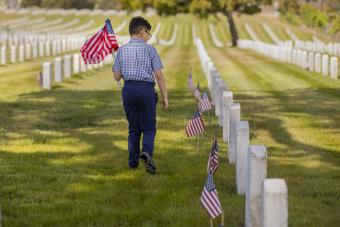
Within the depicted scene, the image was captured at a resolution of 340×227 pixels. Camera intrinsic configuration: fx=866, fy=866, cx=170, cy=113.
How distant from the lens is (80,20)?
121 m

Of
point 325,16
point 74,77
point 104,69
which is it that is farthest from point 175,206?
point 325,16

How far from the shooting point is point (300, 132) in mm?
15742

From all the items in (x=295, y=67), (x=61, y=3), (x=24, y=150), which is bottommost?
(x=61, y=3)

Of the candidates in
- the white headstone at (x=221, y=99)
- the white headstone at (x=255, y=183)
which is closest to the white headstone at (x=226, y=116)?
the white headstone at (x=221, y=99)

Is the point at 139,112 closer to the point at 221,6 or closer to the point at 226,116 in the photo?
the point at 226,116

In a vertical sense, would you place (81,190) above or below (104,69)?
above

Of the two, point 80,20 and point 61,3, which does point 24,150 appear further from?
point 61,3

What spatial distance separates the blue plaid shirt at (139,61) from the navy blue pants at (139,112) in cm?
11

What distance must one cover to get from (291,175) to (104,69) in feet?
91.3

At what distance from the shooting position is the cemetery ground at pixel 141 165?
8.52 meters

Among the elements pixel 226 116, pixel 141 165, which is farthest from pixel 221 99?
pixel 141 165

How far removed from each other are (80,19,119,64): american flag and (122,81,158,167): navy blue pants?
2.55m

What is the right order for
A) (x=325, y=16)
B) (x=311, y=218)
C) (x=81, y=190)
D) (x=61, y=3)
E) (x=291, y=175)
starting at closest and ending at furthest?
(x=311, y=218)
(x=81, y=190)
(x=291, y=175)
(x=325, y=16)
(x=61, y=3)

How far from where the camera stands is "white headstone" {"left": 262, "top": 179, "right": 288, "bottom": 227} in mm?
5914
